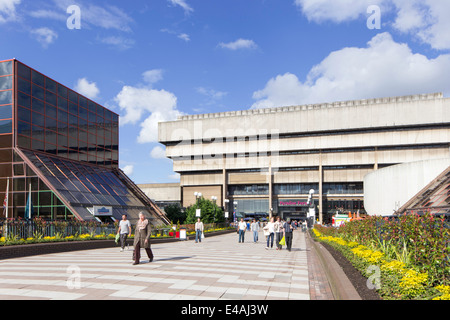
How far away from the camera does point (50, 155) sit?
3897 centimetres

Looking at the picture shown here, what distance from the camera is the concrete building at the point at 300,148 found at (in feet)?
232

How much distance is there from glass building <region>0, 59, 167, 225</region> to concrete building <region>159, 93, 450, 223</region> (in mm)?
36805

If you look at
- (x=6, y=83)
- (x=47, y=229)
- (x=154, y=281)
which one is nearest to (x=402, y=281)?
(x=154, y=281)

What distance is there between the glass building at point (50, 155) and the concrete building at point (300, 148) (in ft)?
121

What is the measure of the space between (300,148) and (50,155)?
4948 cm

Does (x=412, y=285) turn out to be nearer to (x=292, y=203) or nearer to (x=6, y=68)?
(x=6, y=68)

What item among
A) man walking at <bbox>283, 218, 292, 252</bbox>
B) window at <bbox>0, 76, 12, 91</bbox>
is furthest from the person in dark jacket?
window at <bbox>0, 76, 12, 91</bbox>

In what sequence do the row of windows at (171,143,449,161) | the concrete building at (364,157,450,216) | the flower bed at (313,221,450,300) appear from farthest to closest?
the row of windows at (171,143,449,161) < the concrete building at (364,157,450,216) < the flower bed at (313,221,450,300)

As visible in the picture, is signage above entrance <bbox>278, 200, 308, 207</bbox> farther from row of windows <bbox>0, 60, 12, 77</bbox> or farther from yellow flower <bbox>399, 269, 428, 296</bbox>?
yellow flower <bbox>399, 269, 428, 296</bbox>

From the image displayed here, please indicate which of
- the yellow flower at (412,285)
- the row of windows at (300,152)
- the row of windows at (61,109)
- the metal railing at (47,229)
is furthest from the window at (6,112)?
the row of windows at (300,152)

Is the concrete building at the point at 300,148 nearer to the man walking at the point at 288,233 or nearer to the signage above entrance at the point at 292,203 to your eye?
the signage above entrance at the point at 292,203

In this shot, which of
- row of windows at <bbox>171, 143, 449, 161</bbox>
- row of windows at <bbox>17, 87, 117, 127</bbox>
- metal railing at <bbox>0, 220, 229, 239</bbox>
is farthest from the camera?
row of windows at <bbox>171, 143, 449, 161</bbox>

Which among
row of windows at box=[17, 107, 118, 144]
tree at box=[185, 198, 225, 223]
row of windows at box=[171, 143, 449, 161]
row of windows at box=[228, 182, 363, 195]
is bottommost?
tree at box=[185, 198, 225, 223]

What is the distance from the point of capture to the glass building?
34.5 meters
